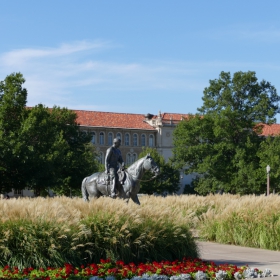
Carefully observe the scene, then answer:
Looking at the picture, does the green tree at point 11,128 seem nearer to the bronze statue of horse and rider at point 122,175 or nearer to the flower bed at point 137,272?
the bronze statue of horse and rider at point 122,175

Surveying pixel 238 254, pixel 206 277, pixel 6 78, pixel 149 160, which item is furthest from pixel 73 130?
pixel 206 277

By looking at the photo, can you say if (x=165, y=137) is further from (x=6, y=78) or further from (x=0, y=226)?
(x=0, y=226)

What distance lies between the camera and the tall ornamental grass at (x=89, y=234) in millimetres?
11422

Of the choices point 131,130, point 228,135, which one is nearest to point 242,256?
point 228,135

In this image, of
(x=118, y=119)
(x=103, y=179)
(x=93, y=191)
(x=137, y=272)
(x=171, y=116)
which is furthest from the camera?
(x=171, y=116)

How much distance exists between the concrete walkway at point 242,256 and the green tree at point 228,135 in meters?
44.8

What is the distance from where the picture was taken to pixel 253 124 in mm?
64562

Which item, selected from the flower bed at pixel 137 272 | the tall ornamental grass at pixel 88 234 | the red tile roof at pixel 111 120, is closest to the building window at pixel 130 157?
the red tile roof at pixel 111 120

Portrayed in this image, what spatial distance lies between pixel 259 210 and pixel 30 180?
1396 inches

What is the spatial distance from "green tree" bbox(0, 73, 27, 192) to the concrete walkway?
3346 centimetres

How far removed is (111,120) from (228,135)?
53.8 metres

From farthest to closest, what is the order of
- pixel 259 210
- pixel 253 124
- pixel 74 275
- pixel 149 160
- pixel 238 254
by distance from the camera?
1. pixel 253 124
2. pixel 149 160
3. pixel 259 210
4. pixel 238 254
5. pixel 74 275

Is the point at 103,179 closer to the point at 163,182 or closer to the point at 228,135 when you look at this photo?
the point at 228,135

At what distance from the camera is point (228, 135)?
209 feet
